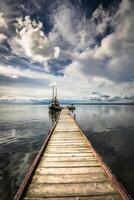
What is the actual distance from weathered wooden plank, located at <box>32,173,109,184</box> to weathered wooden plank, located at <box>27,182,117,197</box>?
0.74ft

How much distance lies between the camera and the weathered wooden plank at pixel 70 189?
436cm

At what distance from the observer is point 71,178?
17.2 ft

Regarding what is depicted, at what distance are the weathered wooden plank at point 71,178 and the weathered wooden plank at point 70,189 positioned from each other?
0.23 meters

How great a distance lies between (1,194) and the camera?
7258 millimetres

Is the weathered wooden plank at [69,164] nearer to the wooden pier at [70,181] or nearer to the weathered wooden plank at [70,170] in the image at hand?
the wooden pier at [70,181]

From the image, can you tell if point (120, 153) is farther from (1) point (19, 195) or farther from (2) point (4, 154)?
(1) point (19, 195)

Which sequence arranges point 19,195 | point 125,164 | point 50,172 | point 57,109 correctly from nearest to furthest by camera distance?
point 19,195 < point 50,172 < point 125,164 < point 57,109

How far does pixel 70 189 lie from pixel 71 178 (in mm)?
635

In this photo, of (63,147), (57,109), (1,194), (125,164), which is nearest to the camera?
(1,194)

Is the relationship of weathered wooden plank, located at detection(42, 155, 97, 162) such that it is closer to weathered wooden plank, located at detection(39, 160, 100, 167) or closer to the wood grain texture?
the wood grain texture

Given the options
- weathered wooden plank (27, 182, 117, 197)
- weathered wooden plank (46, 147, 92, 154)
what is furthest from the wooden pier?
weathered wooden plank (46, 147, 92, 154)

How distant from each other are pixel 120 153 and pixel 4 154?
36.2ft

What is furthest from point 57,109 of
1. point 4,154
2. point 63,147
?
point 63,147

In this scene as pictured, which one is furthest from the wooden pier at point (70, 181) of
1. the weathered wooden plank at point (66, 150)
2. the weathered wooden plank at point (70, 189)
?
the weathered wooden plank at point (66, 150)
